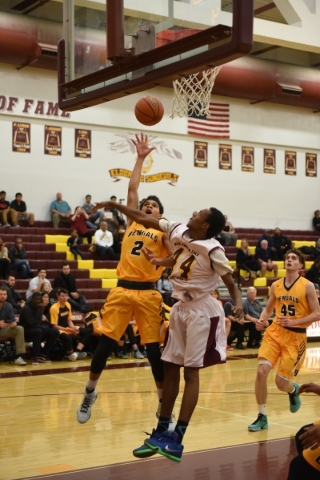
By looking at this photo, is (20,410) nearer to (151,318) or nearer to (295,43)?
(151,318)

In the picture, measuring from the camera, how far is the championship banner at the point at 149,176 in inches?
814

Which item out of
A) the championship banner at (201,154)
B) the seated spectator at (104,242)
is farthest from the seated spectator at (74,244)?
the championship banner at (201,154)

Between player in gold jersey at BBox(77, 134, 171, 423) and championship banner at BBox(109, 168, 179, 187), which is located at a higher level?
championship banner at BBox(109, 168, 179, 187)

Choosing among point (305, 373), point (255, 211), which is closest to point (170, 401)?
point (305, 373)

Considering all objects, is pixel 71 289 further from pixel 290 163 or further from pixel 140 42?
pixel 290 163

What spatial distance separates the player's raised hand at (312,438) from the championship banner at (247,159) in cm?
2008

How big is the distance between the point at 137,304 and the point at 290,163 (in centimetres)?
1911

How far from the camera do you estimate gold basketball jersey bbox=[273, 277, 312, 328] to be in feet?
24.6

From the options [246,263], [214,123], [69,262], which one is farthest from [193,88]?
[214,123]

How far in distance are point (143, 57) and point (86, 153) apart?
14614 millimetres

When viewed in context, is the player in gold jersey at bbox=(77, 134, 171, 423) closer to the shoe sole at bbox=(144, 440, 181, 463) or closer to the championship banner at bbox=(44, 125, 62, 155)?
the shoe sole at bbox=(144, 440, 181, 463)

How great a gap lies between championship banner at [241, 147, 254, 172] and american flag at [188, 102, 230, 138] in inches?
36.2

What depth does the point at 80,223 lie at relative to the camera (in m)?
18.2

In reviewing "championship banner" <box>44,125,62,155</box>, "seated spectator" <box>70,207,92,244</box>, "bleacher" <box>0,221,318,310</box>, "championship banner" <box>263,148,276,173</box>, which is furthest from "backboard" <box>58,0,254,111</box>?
"championship banner" <box>263,148,276,173</box>
